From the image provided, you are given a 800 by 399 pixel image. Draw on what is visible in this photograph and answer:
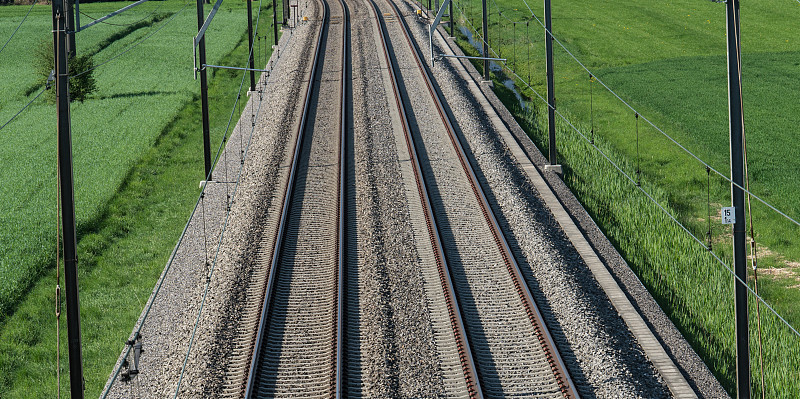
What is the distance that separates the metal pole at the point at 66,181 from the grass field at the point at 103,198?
4.21 metres

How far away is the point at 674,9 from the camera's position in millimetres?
70000

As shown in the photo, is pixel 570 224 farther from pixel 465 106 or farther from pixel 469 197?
pixel 465 106

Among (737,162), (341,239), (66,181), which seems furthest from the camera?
(341,239)

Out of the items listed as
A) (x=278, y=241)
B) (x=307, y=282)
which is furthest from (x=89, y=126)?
(x=307, y=282)

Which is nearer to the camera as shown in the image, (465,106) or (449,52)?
(465,106)

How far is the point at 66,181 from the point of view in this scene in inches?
462

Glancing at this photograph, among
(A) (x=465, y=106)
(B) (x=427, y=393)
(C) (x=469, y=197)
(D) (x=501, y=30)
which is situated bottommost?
(B) (x=427, y=393)

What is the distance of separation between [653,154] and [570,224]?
11.2m

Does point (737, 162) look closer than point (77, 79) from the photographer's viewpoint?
Yes

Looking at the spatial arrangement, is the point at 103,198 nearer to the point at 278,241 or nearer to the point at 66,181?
the point at 278,241

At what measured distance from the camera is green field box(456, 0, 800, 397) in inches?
764

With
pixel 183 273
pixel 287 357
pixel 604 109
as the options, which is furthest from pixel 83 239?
pixel 604 109

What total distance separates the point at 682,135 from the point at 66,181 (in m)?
29.6

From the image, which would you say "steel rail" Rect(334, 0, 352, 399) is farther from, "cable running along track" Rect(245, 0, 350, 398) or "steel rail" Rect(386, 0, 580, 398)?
"steel rail" Rect(386, 0, 580, 398)
